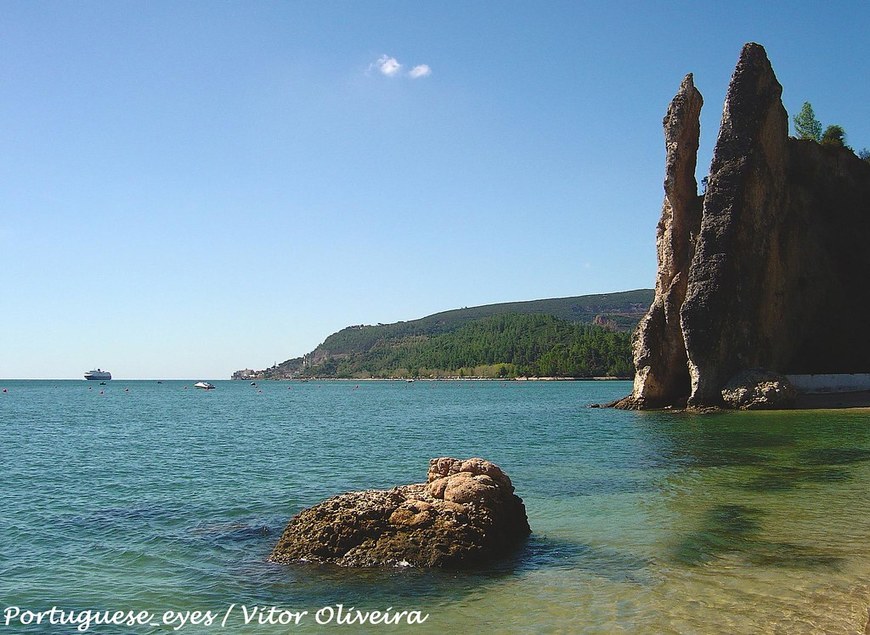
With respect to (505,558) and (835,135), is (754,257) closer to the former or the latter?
(835,135)

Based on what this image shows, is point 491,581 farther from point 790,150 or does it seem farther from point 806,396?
point 790,150

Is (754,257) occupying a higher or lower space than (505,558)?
higher

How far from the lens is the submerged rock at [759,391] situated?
48.6 m

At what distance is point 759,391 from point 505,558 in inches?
1686

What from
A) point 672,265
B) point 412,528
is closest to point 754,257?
point 672,265

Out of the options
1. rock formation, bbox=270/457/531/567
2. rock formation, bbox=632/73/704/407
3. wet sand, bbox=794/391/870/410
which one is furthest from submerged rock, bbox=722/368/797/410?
rock formation, bbox=270/457/531/567

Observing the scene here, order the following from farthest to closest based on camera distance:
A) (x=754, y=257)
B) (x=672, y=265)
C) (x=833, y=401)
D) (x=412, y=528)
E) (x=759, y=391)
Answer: (x=672, y=265)
(x=754, y=257)
(x=833, y=401)
(x=759, y=391)
(x=412, y=528)

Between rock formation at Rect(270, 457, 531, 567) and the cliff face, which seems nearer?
rock formation at Rect(270, 457, 531, 567)

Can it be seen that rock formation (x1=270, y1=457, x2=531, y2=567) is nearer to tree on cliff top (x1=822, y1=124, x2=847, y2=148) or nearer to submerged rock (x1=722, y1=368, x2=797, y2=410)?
submerged rock (x1=722, y1=368, x2=797, y2=410)

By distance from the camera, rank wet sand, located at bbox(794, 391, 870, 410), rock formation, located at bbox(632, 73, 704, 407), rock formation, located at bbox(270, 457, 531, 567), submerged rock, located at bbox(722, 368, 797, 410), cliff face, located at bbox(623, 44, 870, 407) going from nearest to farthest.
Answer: rock formation, located at bbox(270, 457, 531, 567) → wet sand, located at bbox(794, 391, 870, 410) → submerged rock, located at bbox(722, 368, 797, 410) → cliff face, located at bbox(623, 44, 870, 407) → rock formation, located at bbox(632, 73, 704, 407)

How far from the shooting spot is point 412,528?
12.5 m

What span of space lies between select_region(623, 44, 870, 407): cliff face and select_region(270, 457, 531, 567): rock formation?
42.0 m

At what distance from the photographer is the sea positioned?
381 inches

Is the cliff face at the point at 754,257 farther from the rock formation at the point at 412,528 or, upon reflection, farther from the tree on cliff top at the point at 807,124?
the rock formation at the point at 412,528
